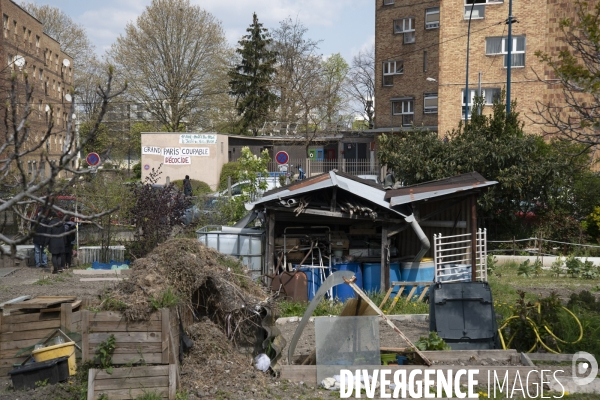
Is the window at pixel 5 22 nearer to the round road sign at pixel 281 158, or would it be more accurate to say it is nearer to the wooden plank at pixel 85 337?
the round road sign at pixel 281 158

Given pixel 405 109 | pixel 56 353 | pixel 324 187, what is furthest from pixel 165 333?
pixel 405 109

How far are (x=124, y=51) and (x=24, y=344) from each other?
158 ft

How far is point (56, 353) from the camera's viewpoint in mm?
9078

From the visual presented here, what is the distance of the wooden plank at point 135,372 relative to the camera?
26.6 ft

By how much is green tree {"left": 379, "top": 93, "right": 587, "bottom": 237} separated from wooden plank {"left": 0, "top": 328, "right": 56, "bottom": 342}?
15054 mm

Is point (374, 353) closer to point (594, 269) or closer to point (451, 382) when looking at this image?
point (451, 382)

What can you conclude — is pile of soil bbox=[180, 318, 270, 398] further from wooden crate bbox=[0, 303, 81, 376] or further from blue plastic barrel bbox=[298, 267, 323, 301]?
blue plastic barrel bbox=[298, 267, 323, 301]

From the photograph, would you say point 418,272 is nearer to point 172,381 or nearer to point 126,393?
point 172,381

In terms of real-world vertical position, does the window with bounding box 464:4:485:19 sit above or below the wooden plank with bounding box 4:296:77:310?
above

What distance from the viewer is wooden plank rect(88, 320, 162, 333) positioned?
27.3ft

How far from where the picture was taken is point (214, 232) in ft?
52.0

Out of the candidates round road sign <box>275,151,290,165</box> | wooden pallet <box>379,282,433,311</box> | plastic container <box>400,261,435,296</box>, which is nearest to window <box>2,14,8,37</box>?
round road sign <box>275,151,290,165</box>

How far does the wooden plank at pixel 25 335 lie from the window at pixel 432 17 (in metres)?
35.9

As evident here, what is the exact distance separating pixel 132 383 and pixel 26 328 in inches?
92.7
